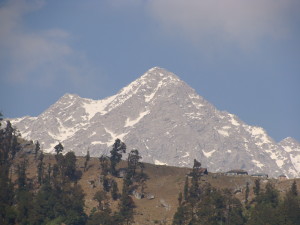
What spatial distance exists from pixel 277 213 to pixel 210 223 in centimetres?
2098

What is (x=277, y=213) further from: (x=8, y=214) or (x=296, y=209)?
(x=8, y=214)

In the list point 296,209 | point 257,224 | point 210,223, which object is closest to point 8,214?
point 210,223

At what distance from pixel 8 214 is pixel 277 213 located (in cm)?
8324

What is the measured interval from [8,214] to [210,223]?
62.7m

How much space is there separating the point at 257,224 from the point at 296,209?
1368cm

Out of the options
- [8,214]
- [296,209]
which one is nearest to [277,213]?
[296,209]

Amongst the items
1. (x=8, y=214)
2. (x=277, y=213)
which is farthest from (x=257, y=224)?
(x=8, y=214)

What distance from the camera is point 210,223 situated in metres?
200

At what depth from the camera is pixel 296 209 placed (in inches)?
7835

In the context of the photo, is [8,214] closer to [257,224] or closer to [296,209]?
[257,224]

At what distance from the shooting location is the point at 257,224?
19588cm

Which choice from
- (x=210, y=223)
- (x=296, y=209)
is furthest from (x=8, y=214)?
(x=296, y=209)

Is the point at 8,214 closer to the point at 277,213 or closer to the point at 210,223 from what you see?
the point at 210,223

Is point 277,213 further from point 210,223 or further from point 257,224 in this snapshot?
point 210,223
